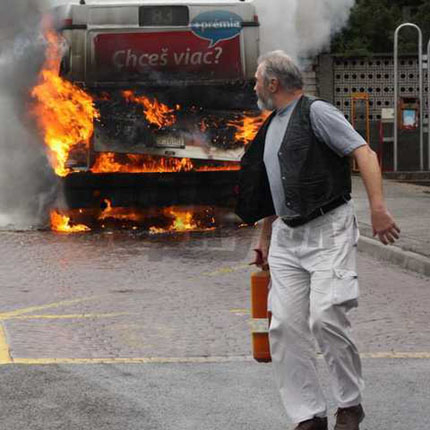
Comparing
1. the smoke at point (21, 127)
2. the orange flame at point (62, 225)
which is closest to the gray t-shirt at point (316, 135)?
the orange flame at point (62, 225)

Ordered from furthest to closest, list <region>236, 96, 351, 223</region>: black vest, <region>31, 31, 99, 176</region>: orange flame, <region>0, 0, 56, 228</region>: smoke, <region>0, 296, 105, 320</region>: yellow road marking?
<region>0, 0, 56, 228</region>: smoke → <region>31, 31, 99, 176</region>: orange flame → <region>0, 296, 105, 320</region>: yellow road marking → <region>236, 96, 351, 223</region>: black vest

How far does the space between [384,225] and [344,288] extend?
Result: 0.32 metres

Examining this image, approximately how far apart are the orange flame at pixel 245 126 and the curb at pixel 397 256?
3.10 meters

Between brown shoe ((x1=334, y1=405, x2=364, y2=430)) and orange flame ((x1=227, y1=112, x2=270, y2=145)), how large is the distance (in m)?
10.6

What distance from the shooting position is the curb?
1058cm

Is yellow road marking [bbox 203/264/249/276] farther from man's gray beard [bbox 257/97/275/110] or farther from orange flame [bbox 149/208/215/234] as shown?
man's gray beard [bbox 257/97/275/110]

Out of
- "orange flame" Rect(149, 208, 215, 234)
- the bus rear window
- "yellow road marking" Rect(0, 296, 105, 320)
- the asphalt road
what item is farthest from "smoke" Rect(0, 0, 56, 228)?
"yellow road marking" Rect(0, 296, 105, 320)

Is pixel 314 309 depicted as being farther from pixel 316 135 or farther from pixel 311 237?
pixel 316 135

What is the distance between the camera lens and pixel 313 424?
4.79 meters

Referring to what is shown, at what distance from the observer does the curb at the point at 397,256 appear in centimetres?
1058

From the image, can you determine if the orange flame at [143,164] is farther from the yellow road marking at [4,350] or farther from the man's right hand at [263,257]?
the man's right hand at [263,257]

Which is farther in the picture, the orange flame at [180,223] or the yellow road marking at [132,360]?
the orange flame at [180,223]

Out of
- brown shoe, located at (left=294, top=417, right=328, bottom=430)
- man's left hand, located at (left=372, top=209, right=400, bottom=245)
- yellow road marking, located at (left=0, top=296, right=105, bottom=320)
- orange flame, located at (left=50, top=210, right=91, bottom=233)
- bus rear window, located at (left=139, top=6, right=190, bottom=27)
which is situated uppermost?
bus rear window, located at (left=139, top=6, right=190, bottom=27)

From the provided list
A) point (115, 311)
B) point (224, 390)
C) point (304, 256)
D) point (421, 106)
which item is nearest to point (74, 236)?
point (115, 311)
